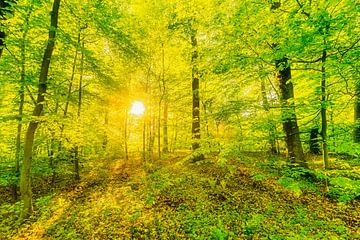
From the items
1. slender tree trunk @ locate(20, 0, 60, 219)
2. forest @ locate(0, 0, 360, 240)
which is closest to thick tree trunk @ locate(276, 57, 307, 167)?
forest @ locate(0, 0, 360, 240)

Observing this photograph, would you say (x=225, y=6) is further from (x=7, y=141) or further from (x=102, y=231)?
(x=7, y=141)

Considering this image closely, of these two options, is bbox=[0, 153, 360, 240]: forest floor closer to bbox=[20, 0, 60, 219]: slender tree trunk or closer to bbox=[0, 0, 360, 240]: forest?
bbox=[0, 0, 360, 240]: forest

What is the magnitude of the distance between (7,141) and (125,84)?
8217mm

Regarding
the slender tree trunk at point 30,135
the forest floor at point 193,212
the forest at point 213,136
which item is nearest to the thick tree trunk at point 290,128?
the forest at point 213,136

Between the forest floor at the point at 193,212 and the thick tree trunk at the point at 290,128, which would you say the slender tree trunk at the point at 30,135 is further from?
the thick tree trunk at the point at 290,128

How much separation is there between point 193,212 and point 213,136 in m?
3.37

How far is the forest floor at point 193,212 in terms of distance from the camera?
5.40m

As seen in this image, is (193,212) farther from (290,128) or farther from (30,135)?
(30,135)

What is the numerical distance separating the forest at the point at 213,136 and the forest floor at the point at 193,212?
0.16 ft

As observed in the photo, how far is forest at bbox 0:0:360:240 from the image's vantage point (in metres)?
4.98

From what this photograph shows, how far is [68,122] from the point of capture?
8.18m

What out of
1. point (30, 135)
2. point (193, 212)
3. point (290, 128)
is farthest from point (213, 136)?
point (30, 135)

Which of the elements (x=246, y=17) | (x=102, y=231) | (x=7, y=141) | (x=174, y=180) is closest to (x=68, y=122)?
(x=102, y=231)

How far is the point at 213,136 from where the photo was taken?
28.3 feet
